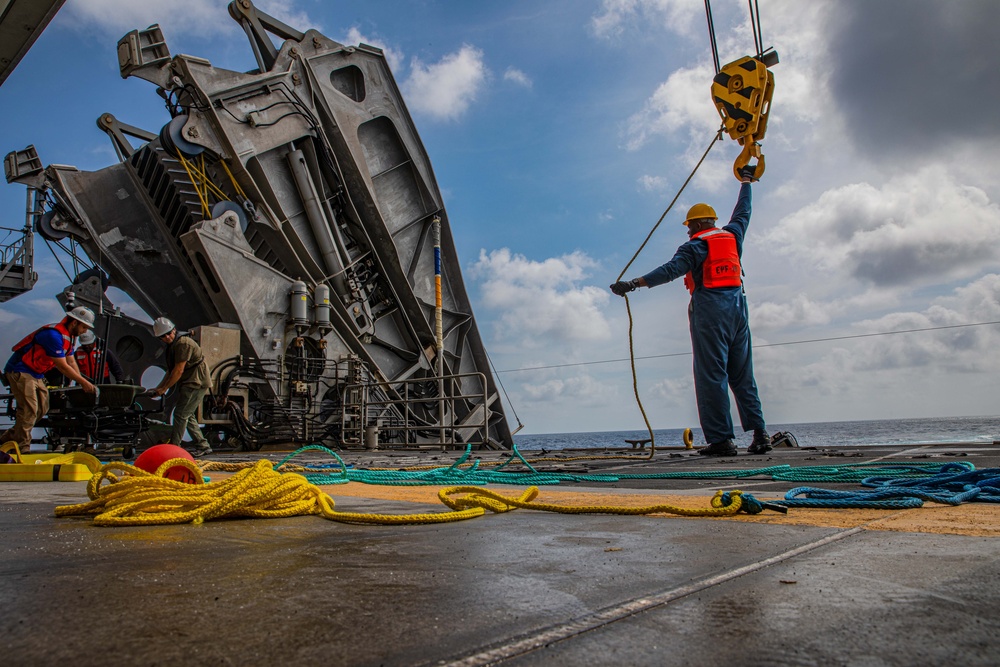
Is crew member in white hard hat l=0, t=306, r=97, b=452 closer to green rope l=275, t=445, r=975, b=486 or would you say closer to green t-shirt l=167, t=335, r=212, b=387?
green t-shirt l=167, t=335, r=212, b=387

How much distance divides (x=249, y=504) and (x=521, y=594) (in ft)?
4.32

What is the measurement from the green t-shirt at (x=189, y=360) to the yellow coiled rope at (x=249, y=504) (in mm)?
4629

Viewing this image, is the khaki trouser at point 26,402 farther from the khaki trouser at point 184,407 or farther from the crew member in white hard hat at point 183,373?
the khaki trouser at point 184,407

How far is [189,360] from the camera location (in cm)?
665

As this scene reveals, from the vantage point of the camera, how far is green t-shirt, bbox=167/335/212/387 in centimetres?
648

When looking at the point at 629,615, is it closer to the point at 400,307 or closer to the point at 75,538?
the point at 75,538

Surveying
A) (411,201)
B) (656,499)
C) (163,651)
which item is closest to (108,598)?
(163,651)

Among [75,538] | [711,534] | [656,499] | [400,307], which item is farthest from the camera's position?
[400,307]

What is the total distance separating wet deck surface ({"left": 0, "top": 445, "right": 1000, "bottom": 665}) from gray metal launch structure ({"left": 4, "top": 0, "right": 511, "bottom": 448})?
22.0 ft

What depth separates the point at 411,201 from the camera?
45.6ft

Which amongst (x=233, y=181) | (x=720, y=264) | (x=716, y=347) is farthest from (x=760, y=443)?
(x=233, y=181)

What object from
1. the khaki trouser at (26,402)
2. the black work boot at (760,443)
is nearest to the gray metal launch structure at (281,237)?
the khaki trouser at (26,402)

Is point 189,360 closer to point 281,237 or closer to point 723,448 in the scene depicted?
point 281,237

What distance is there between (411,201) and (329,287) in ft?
11.4
